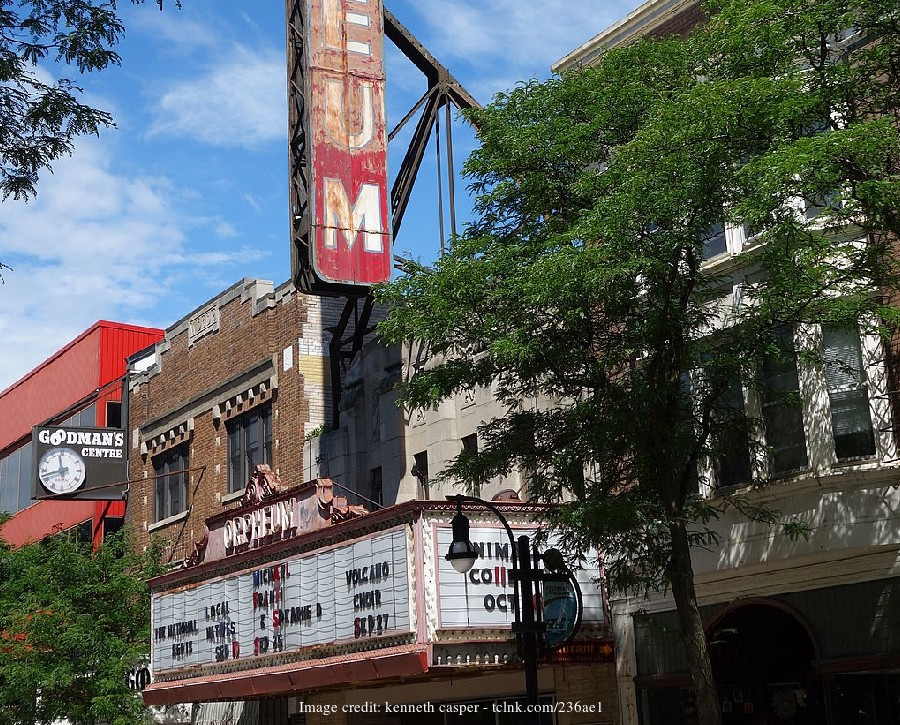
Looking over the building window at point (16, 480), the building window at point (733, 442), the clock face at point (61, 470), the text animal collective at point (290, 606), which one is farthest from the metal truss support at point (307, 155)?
the building window at point (16, 480)

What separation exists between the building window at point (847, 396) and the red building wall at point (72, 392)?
2846 cm

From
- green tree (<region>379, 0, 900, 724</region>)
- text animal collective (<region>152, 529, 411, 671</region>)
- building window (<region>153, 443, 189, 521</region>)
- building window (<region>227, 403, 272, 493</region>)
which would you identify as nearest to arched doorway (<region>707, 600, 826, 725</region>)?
green tree (<region>379, 0, 900, 724</region>)

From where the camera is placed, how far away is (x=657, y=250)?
15.4 metres

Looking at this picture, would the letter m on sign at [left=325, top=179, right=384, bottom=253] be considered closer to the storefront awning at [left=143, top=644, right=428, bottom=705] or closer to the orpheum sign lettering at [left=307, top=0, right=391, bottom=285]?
the orpheum sign lettering at [left=307, top=0, right=391, bottom=285]

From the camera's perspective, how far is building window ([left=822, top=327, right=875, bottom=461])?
60.0ft

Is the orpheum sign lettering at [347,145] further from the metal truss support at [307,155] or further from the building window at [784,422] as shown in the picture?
the building window at [784,422]

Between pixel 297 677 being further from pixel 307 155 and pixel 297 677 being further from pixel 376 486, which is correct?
pixel 307 155

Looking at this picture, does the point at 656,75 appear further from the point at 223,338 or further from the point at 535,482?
the point at 223,338

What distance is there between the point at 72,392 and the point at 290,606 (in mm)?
25165

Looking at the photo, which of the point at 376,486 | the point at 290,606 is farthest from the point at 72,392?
the point at 290,606

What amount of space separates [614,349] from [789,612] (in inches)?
211

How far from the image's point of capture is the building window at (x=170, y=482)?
36750 millimetres

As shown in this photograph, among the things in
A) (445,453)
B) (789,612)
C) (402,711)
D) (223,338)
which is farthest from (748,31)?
(223,338)

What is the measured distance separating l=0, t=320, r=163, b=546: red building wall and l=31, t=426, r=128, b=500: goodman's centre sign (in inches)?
84.9
